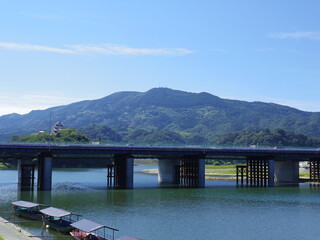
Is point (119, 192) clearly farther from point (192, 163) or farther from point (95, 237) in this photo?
point (95, 237)

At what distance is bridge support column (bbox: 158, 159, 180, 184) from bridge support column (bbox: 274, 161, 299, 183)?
33380 mm

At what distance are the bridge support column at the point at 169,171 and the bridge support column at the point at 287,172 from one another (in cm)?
3338

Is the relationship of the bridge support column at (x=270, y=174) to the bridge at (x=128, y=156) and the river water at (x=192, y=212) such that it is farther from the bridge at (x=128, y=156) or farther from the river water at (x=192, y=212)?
the river water at (x=192, y=212)

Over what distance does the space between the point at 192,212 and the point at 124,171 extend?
42.0m

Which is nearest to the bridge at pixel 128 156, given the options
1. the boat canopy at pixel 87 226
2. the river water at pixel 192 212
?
the river water at pixel 192 212

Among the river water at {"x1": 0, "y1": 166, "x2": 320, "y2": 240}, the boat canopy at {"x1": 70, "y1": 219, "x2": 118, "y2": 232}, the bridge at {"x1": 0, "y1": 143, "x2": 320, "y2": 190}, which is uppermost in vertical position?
the bridge at {"x1": 0, "y1": 143, "x2": 320, "y2": 190}

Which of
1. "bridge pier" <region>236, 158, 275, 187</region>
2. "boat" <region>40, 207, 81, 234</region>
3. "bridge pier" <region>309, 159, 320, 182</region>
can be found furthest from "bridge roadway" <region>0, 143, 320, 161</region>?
"boat" <region>40, 207, 81, 234</region>

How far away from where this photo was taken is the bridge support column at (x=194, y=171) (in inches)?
4651

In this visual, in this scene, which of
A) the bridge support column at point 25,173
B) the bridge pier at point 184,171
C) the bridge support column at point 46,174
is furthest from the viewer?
the bridge pier at point 184,171

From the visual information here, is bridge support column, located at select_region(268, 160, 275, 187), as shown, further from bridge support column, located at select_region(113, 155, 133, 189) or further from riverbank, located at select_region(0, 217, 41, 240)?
riverbank, located at select_region(0, 217, 41, 240)

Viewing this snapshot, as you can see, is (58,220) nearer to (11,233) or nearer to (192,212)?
(11,233)

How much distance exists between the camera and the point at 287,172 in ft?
481

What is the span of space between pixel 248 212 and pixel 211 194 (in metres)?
28.0

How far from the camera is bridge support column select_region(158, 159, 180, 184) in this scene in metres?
138
